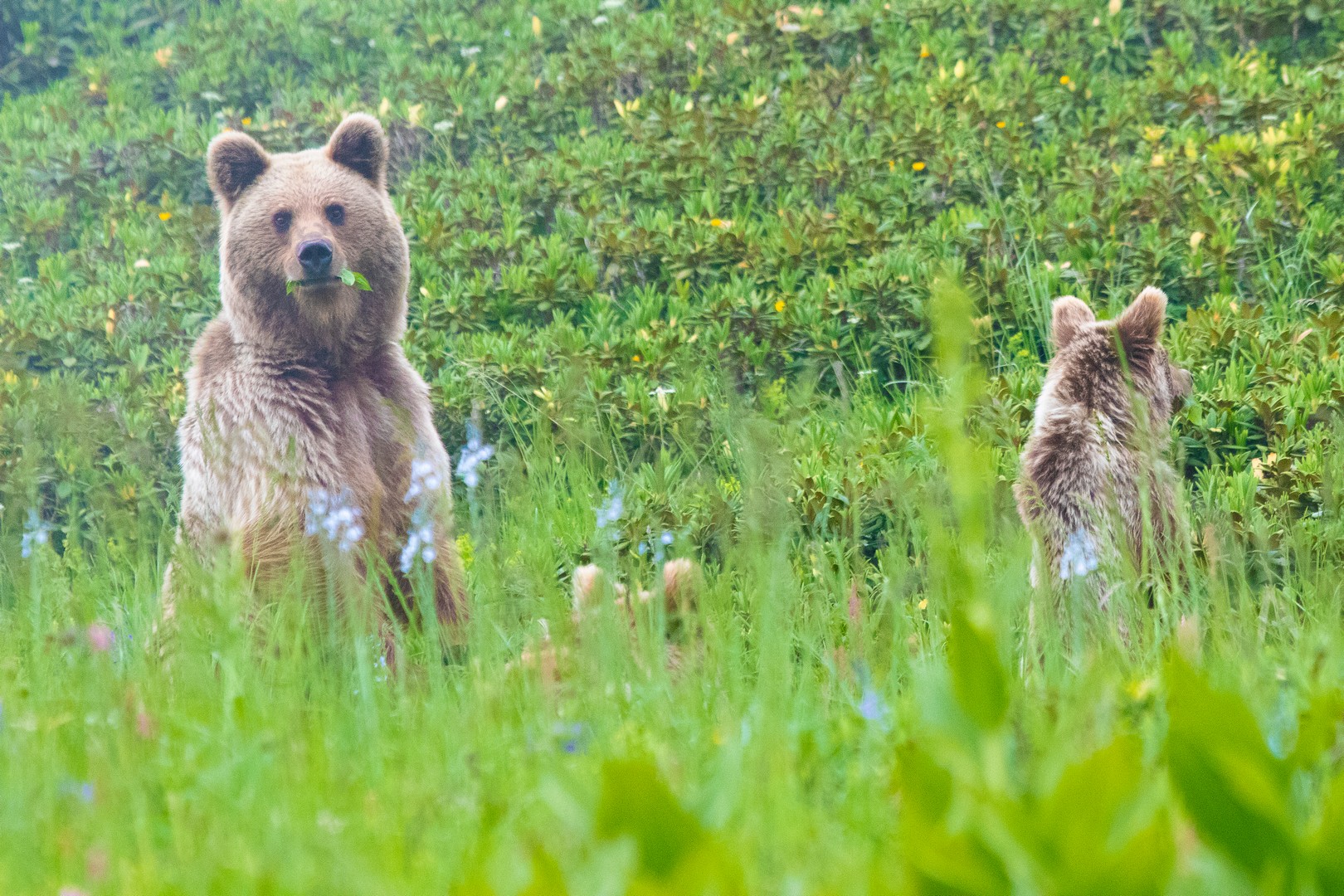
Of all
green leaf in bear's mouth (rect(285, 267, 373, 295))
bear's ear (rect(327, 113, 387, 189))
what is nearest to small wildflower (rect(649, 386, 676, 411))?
bear's ear (rect(327, 113, 387, 189))

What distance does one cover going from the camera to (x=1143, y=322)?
379cm

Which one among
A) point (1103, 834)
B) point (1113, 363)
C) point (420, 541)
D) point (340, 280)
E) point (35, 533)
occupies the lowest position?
point (1103, 834)

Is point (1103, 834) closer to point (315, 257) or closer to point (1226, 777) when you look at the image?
point (1226, 777)

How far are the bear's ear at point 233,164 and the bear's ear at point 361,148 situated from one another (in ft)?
0.81

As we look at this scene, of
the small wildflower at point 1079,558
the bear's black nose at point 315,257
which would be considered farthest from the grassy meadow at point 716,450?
the bear's black nose at point 315,257

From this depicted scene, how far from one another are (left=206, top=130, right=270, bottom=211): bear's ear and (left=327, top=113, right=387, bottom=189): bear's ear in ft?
0.81

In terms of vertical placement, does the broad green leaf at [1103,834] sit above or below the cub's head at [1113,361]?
below

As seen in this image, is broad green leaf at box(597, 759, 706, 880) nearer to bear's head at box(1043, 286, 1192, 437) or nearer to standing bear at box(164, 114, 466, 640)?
standing bear at box(164, 114, 466, 640)

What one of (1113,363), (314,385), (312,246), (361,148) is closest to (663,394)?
(361,148)

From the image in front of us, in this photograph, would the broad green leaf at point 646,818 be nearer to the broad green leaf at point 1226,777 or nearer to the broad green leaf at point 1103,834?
the broad green leaf at point 1103,834

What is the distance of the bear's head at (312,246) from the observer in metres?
3.95

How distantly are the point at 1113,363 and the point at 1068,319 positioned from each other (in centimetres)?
22

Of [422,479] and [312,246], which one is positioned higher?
[312,246]

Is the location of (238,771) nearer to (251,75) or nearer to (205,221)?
(205,221)
